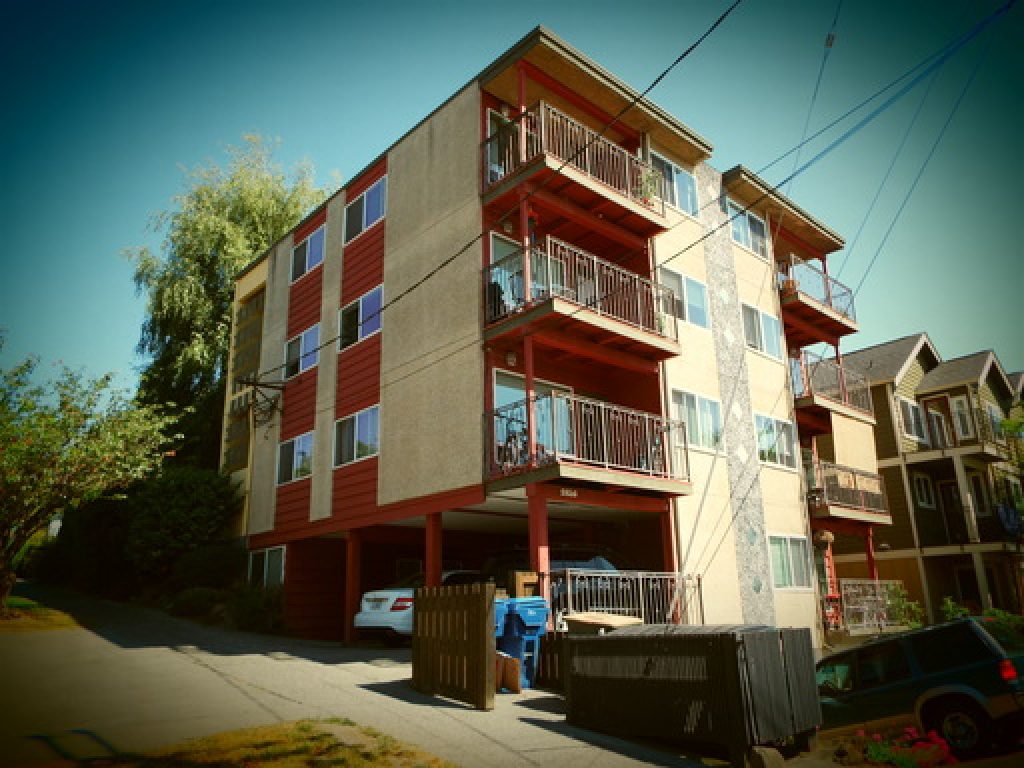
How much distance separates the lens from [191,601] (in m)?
19.5

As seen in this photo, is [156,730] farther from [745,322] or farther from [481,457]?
[745,322]

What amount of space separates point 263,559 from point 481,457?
1077cm

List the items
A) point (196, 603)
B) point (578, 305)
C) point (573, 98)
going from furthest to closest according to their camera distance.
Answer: point (196, 603)
point (573, 98)
point (578, 305)

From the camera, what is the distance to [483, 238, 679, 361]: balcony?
14.3 meters

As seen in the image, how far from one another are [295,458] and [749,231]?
15640 millimetres

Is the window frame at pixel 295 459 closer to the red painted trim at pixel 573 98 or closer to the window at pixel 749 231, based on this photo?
the red painted trim at pixel 573 98

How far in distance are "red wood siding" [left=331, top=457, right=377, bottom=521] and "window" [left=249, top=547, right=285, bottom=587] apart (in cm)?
334

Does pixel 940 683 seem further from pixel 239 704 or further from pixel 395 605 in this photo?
pixel 395 605

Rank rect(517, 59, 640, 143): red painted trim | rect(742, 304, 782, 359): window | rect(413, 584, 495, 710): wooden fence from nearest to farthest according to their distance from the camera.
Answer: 1. rect(413, 584, 495, 710): wooden fence
2. rect(517, 59, 640, 143): red painted trim
3. rect(742, 304, 782, 359): window

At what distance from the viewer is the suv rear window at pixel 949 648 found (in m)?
8.72

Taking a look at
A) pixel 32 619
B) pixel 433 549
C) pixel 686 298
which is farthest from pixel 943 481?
pixel 32 619

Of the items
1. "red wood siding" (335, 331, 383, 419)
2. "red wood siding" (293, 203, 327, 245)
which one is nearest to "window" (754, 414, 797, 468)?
"red wood siding" (335, 331, 383, 419)

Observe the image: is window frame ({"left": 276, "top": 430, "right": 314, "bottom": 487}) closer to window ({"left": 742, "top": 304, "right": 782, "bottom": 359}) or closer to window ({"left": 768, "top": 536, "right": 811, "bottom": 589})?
window ({"left": 768, "top": 536, "right": 811, "bottom": 589})

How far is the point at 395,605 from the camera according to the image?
1437cm
